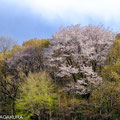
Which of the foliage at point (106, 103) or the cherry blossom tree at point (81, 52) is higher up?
the cherry blossom tree at point (81, 52)

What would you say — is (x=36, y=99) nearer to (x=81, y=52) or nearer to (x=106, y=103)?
(x=106, y=103)

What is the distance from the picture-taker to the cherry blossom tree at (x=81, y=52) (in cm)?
1939

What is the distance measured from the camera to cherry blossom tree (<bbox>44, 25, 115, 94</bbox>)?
1939cm

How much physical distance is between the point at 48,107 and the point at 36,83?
11.2 ft

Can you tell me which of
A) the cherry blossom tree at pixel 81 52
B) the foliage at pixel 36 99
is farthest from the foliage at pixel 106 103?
the foliage at pixel 36 99

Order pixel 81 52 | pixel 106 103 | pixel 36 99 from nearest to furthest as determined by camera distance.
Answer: pixel 106 103 → pixel 36 99 → pixel 81 52

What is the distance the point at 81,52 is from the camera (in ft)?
64.7

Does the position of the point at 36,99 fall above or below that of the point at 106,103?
above

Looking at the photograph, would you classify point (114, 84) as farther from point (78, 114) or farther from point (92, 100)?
point (78, 114)

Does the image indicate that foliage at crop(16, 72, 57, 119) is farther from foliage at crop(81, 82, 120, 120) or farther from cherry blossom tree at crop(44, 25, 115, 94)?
foliage at crop(81, 82, 120, 120)

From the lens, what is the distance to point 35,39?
39.0 m

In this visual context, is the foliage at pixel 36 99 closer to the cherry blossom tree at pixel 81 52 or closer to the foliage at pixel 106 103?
the cherry blossom tree at pixel 81 52

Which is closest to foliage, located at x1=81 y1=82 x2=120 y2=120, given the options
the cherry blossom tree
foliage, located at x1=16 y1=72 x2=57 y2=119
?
the cherry blossom tree

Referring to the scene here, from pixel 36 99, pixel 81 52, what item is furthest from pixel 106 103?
pixel 36 99
